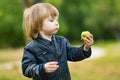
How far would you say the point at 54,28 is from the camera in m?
5.92

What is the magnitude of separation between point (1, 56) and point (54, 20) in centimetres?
2394

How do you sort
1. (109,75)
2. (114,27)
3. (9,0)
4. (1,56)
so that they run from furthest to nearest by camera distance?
(114,27)
(1,56)
(9,0)
(109,75)

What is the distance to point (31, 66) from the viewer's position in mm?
5645

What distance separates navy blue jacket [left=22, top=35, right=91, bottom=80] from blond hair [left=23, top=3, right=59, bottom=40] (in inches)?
5.5

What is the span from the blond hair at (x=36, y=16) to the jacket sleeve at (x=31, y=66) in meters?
0.26

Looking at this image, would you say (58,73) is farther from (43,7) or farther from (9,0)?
(9,0)

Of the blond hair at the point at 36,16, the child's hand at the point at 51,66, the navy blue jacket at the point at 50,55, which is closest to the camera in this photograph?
the child's hand at the point at 51,66

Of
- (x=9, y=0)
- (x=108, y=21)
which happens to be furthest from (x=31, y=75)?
(x=108, y=21)

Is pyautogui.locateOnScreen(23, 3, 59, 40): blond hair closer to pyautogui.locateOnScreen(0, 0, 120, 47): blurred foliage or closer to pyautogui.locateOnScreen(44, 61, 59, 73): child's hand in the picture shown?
pyautogui.locateOnScreen(44, 61, 59, 73): child's hand

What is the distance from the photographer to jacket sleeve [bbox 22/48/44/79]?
5.53 meters

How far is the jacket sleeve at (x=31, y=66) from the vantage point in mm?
5528

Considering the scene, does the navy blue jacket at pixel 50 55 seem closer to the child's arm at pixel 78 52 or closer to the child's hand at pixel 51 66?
the child's arm at pixel 78 52

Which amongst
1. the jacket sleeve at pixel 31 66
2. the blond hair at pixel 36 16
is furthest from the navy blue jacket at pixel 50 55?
the blond hair at pixel 36 16

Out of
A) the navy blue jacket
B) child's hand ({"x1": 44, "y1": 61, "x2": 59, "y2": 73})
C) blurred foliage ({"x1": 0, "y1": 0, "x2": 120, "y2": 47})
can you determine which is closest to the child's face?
the navy blue jacket
